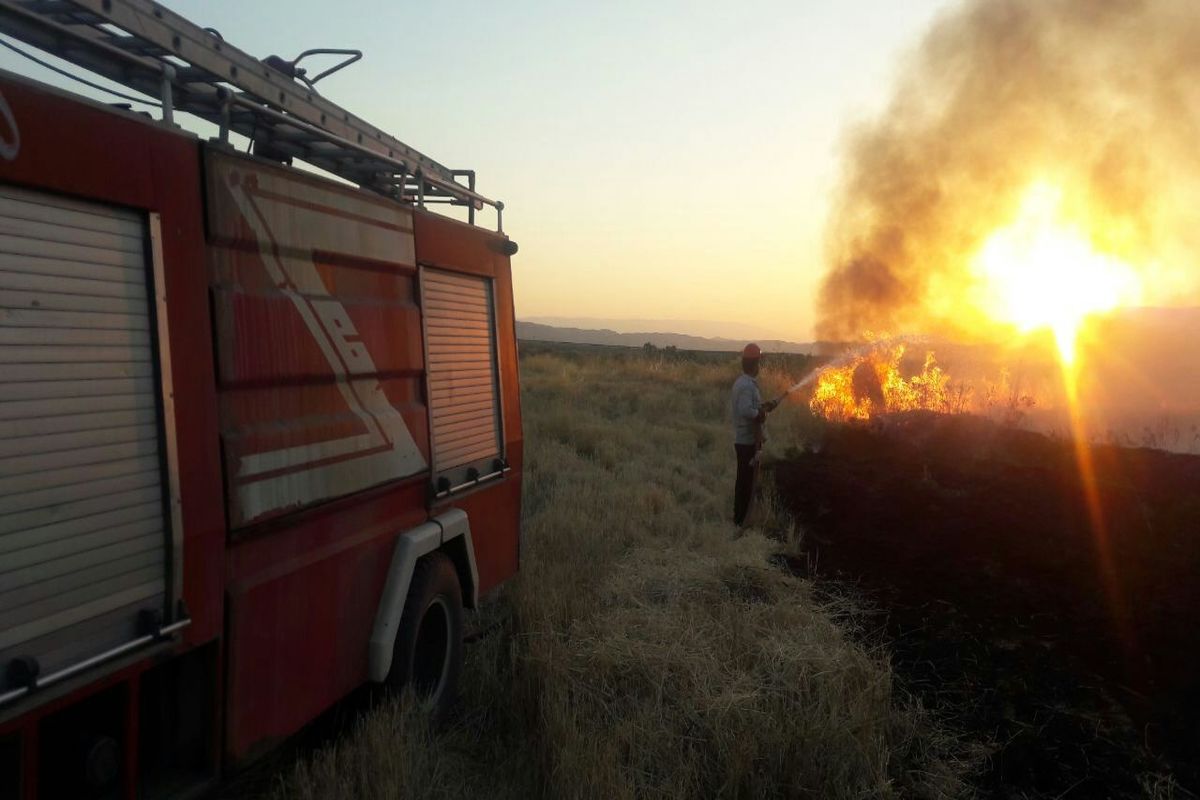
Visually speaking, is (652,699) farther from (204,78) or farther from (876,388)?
(876,388)

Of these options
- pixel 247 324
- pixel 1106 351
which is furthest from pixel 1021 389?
pixel 247 324

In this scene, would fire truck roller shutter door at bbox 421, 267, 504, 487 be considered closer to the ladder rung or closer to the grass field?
the grass field

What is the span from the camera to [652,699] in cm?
481

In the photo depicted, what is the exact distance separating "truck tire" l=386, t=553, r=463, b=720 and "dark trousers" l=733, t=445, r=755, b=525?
4847 millimetres

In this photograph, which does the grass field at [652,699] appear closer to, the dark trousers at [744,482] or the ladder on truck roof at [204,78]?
the dark trousers at [744,482]

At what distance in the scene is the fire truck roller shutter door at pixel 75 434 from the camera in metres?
2.22

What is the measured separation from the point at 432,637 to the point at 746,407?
4973mm

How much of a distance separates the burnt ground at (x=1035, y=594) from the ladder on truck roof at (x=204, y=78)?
4.29 metres

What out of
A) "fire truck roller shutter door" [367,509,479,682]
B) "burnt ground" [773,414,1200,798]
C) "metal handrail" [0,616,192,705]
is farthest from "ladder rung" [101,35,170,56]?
"burnt ground" [773,414,1200,798]

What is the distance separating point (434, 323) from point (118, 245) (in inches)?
85.2

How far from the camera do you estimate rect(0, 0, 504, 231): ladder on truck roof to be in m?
2.77

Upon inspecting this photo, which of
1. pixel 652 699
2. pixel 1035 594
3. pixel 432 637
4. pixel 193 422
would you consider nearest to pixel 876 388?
pixel 1035 594

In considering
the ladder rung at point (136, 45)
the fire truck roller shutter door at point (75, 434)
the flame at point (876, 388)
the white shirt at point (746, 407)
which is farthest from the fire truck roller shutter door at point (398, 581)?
the flame at point (876, 388)

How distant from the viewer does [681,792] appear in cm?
381
